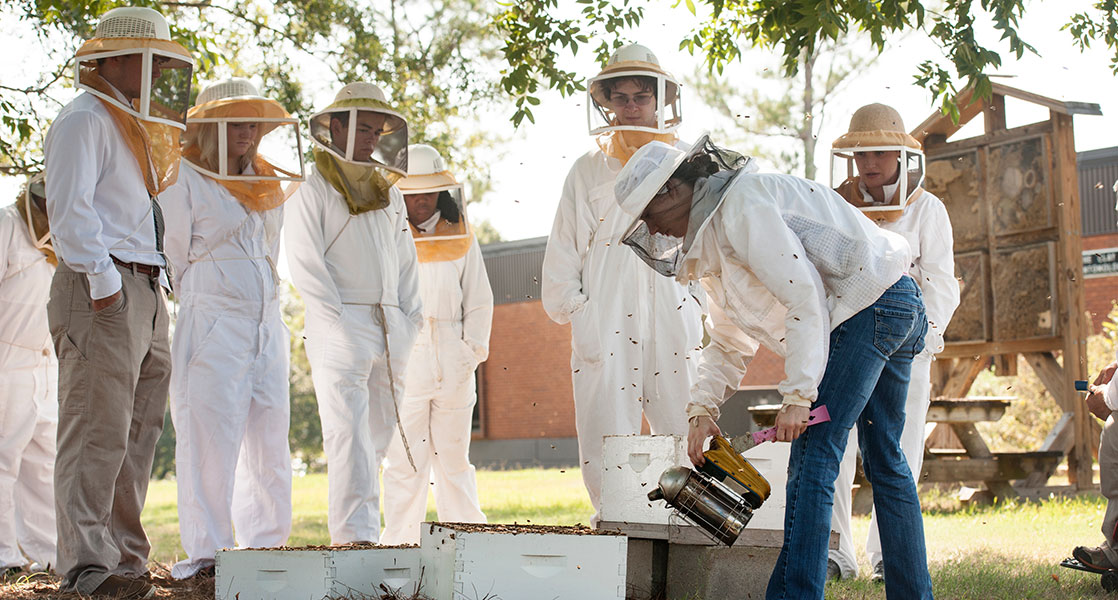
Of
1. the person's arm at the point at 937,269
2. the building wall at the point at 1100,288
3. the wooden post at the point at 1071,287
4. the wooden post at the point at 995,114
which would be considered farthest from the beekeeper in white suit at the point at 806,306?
the building wall at the point at 1100,288

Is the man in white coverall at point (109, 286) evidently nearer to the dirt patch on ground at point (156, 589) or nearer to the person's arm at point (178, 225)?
the dirt patch on ground at point (156, 589)

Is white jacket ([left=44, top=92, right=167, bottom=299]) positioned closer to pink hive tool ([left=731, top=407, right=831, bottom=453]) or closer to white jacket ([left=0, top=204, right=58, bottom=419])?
white jacket ([left=0, top=204, right=58, bottom=419])

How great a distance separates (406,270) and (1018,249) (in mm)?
6689

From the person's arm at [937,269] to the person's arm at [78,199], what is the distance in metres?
3.90

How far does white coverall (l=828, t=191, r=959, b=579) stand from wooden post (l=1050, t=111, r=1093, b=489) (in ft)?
16.1

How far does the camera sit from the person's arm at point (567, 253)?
18.7 ft

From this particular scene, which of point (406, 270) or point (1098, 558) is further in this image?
point (406, 270)

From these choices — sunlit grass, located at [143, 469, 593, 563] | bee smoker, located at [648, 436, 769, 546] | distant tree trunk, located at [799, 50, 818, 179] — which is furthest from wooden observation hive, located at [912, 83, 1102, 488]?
distant tree trunk, located at [799, 50, 818, 179]

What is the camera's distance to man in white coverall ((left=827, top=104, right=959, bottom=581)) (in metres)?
5.45

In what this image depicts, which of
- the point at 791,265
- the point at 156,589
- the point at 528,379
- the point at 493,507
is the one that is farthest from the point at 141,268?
the point at 528,379

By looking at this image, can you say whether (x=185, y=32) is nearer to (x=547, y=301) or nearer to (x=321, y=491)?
(x=547, y=301)

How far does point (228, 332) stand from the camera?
518 cm

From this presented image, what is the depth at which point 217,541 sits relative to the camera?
513cm

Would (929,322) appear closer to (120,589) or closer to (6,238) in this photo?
(120,589)
